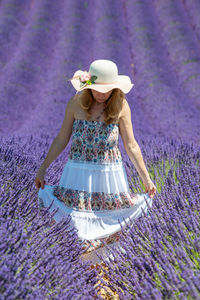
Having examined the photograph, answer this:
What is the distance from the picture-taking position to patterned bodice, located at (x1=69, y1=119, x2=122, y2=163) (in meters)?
1.98

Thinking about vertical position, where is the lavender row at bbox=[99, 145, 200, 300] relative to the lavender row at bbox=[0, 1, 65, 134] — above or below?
below

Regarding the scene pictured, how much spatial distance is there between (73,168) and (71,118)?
1.07 feet

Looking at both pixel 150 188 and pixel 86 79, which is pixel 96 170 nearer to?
pixel 150 188

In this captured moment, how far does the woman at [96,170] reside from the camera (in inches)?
76.7

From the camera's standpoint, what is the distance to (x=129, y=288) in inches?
53.7

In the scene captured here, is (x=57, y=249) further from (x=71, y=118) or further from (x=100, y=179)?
(x=71, y=118)

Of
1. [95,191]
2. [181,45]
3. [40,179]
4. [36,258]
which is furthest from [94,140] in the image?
[181,45]

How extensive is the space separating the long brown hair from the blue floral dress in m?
0.06

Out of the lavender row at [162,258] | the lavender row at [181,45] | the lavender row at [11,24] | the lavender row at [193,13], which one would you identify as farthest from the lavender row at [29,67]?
the lavender row at [162,258]

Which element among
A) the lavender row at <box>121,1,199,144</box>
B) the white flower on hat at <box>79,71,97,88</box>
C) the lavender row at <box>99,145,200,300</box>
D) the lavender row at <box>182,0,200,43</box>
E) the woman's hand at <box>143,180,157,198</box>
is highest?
the lavender row at <box>182,0,200,43</box>

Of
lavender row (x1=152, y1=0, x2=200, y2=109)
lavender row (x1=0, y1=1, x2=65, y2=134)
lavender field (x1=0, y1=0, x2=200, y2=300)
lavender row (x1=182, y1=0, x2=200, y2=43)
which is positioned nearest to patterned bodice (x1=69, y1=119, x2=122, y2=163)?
lavender field (x1=0, y1=0, x2=200, y2=300)

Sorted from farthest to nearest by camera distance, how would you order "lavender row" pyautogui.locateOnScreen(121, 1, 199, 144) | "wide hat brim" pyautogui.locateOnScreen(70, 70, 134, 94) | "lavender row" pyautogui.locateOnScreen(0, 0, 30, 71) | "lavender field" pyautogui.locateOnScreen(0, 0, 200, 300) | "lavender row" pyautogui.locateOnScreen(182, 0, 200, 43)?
1. "lavender row" pyautogui.locateOnScreen(182, 0, 200, 43)
2. "lavender row" pyautogui.locateOnScreen(0, 0, 30, 71)
3. "lavender row" pyautogui.locateOnScreen(121, 1, 199, 144)
4. "wide hat brim" pyautogui.locateOnScreen(70, 70, 134, 94)
5. "lavender field" pyautogui.locateOnScreen(0, 0, 200, 300)

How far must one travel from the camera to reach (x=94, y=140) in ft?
6.50

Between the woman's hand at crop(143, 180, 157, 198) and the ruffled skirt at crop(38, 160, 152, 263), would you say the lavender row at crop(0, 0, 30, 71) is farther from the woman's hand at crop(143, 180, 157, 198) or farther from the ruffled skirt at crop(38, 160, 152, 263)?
the woman's hand at crop(143, 180, 157, 198)
